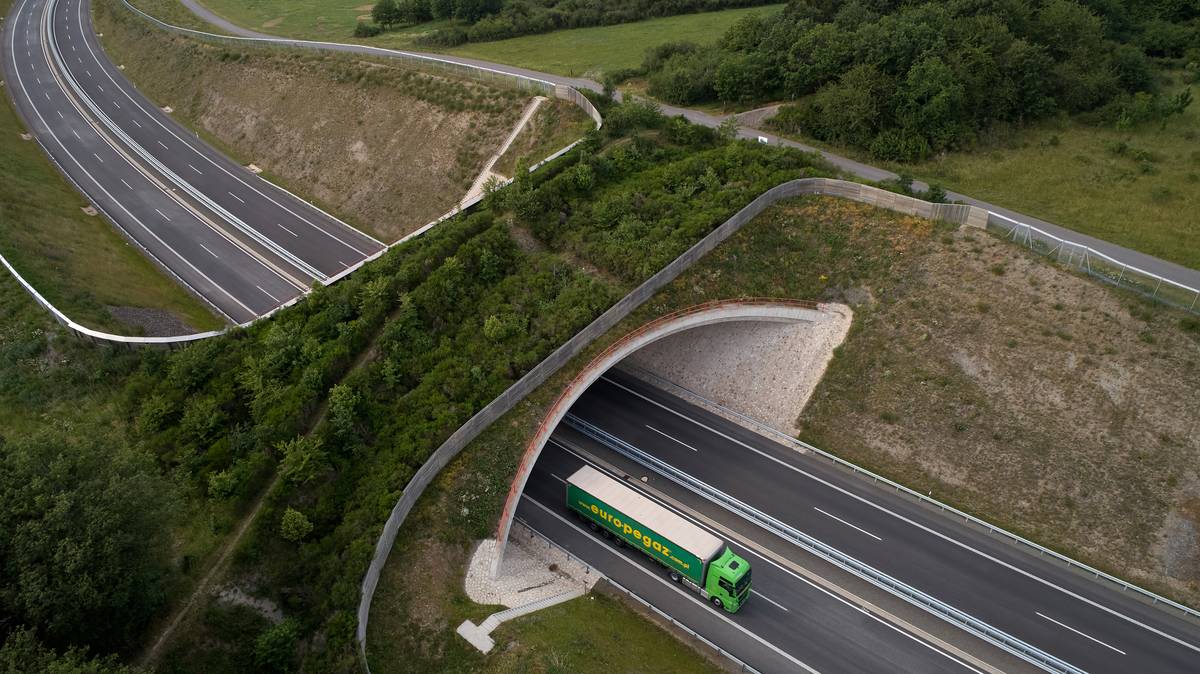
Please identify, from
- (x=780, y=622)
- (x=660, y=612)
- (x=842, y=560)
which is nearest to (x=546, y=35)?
(x=842, y=560)

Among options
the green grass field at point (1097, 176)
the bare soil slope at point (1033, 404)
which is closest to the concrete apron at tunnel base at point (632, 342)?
the bare soil slope at point (1033, 404)

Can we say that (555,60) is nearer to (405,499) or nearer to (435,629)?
(405,499)

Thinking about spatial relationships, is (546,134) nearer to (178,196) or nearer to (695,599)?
(178,196)

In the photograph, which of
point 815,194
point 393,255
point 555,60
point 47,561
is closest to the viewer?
point 47,561

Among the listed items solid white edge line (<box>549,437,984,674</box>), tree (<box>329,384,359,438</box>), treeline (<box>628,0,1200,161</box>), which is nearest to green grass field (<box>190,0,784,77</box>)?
treeline (<box>628,0,1200,161</box>)

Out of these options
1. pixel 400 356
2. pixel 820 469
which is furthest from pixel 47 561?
pixel 820 469

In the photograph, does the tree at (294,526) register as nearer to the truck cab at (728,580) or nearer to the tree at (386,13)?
the truck cab at (728,580)

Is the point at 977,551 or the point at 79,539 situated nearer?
the point at 79,539
